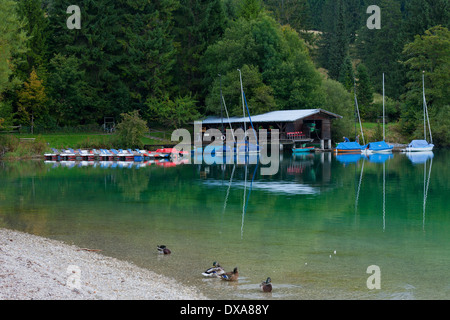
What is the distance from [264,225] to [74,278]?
1001 cm

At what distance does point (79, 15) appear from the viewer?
7356 centimetres

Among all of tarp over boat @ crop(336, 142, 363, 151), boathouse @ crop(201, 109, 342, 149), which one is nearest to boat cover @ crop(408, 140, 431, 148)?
tarp over boat @ crop(336, 142, 363, 151)

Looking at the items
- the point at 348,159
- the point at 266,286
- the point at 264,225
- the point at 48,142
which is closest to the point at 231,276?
the point at 266,286

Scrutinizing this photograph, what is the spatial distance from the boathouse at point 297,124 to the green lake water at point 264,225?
29.9 metres

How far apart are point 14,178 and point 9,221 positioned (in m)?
18.9

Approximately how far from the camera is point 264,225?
20.9m

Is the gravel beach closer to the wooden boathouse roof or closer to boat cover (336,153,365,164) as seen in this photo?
boat cover (336,153,365,164)

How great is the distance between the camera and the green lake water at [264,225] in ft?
44.2

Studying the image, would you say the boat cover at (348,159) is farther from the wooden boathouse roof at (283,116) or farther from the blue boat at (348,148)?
the wooden boathouse roof at (283,116)

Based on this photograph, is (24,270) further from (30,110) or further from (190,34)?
(190,34)

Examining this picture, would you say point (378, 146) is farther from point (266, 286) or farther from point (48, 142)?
point (266, 286)

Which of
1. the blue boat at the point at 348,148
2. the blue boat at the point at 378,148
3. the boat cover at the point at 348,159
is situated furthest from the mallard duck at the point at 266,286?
the blue boat at the point at 378,148

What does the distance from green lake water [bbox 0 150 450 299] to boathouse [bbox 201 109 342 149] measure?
2991 cm

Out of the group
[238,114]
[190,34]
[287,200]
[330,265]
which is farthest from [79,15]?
[330,265]
